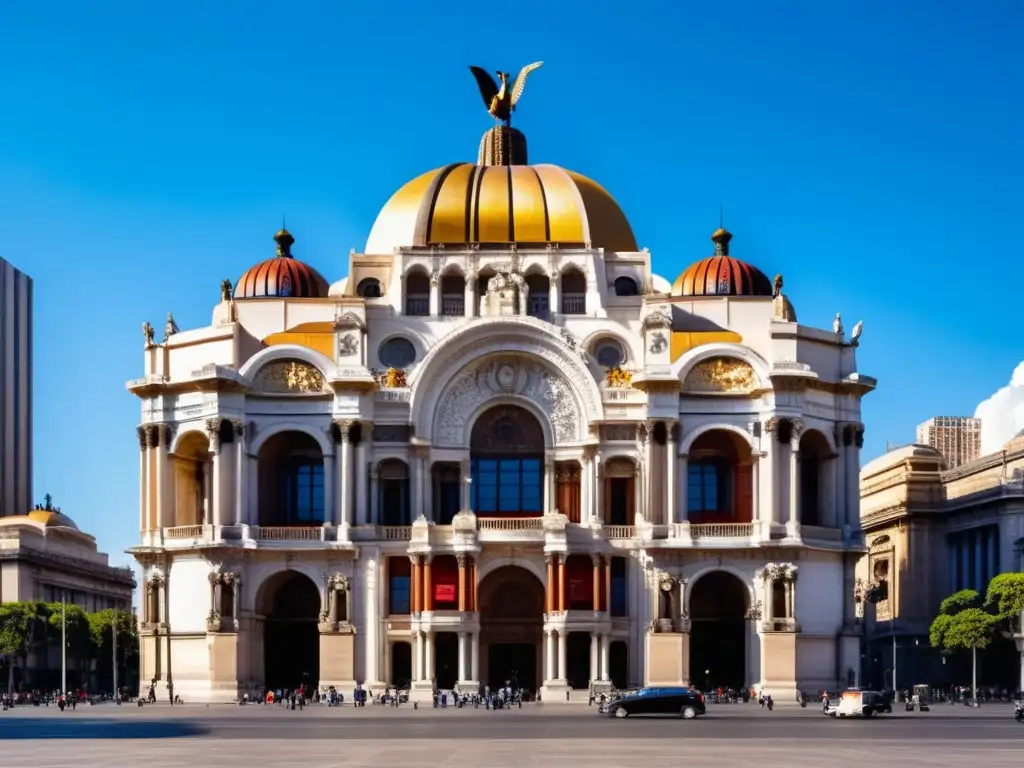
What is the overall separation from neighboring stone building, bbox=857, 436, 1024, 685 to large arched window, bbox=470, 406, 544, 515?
1145 inches

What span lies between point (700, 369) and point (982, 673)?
115ft

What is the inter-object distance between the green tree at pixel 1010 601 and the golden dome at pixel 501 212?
28.3 meters

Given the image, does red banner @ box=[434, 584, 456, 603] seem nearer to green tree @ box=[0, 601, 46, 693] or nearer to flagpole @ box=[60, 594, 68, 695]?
flagpole @ box=[60, 594, 68, 695]

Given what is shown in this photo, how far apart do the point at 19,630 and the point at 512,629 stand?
144ft

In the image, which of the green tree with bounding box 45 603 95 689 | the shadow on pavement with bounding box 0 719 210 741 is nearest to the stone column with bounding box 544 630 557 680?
the shadow on pavement with bounding box 0 719 210 741

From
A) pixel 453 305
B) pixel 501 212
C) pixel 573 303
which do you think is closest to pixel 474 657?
pixel 453 305

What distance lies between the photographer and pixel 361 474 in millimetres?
112938

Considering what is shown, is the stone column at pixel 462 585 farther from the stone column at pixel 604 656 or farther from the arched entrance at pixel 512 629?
the stone column at pixel 604 656

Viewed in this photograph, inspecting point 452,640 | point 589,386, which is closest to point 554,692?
point 452,640

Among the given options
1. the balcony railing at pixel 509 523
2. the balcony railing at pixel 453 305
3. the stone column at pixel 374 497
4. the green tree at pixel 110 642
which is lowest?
the green tree at pixel 110 642

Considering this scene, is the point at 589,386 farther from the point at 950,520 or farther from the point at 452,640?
the point at 950,520

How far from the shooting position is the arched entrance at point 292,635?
→ 379 ft

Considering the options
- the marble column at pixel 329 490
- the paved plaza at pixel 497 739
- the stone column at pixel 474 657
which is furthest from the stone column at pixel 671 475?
the marble column at pixel 329 490

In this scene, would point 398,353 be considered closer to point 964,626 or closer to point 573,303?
point 573,303
